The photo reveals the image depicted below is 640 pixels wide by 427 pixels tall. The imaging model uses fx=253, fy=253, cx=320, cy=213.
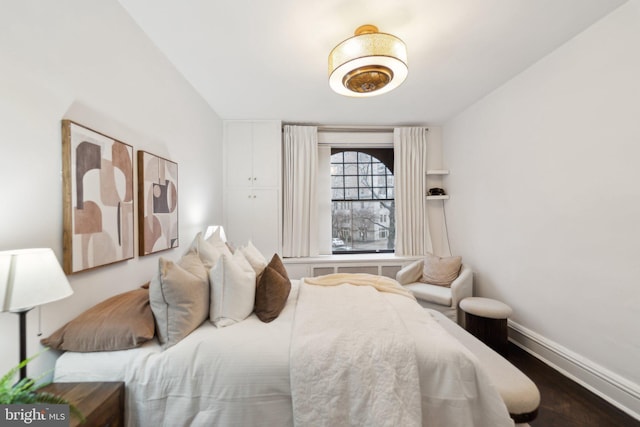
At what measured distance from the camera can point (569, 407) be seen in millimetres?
1738

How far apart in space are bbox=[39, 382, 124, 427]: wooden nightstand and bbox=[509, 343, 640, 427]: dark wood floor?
2359 mm

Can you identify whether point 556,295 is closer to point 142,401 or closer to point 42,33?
point 142,401

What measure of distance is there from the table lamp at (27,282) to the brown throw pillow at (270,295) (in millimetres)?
955

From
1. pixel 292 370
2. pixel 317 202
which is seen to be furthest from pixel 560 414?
pixel 317 202

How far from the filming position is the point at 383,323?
1470 millimetres

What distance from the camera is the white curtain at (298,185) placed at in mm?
3684

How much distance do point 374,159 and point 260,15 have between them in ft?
9.21

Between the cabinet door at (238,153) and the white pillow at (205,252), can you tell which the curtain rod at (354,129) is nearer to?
the cabinet door at (238,153)

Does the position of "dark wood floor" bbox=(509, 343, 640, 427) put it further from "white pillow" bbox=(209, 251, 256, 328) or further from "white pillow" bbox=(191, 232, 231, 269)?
"white pillow" bbox=(191, 232, 231, 269)

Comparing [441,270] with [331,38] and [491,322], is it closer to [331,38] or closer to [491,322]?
[491,322]

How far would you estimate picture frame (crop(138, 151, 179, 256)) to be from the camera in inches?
71.1

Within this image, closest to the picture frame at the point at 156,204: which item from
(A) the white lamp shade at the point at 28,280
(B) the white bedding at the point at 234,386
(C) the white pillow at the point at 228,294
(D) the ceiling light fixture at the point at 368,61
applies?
(C) the white pillow at the point at 228,294

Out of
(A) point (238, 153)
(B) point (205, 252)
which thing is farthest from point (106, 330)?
(A) point (238, 153)

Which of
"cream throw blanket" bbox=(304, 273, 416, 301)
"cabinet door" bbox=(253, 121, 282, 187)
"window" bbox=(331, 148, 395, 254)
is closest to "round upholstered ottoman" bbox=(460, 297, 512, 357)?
"cream throw blanket" bbox=(304, 273, 416, 301)
